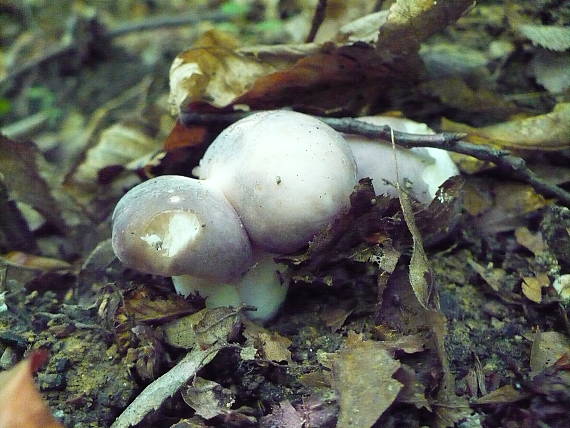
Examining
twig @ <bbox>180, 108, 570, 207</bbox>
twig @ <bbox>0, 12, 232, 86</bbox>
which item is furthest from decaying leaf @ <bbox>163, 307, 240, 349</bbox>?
twig @ <bbox>0, 12, 232, 86</bbox>

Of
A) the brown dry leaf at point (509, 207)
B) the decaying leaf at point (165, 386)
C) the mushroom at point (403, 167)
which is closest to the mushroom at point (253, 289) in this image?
→ the decaying leaf at point (165, 386)

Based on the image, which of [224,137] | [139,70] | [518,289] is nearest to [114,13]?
[139,70]

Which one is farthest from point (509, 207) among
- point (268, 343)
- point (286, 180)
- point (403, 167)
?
point (268, 343)

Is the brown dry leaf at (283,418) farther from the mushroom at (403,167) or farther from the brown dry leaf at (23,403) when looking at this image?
the mushroom at (403,167)

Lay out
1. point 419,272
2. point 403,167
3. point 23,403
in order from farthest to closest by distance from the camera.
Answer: point 403,167 → point 419,272 → point 23,403

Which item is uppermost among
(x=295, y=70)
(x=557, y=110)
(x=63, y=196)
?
(x=295, y=70)

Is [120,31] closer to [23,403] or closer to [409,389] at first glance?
[23,403]

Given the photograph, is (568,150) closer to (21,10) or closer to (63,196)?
(63,196)
